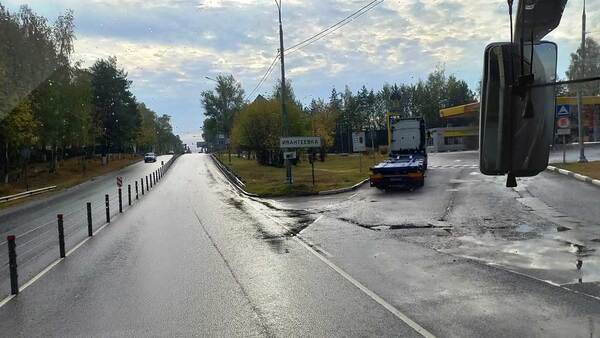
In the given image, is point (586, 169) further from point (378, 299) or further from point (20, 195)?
point (20, 195)

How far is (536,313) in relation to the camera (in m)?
6.45

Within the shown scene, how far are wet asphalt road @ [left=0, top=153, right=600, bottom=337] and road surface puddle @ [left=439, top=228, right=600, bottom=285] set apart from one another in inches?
1.7

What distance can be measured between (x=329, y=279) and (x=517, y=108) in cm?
631

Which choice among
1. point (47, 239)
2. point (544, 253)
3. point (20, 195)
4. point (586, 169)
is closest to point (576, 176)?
point (586, 169)

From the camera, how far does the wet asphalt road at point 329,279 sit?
253 inches

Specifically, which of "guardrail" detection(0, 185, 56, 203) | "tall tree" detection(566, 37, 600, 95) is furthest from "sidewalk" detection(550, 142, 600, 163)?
"guardrail" detection(0, 185, 56, 203)

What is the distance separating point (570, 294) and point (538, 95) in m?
5.26

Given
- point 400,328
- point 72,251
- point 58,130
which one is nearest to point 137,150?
point 58,130

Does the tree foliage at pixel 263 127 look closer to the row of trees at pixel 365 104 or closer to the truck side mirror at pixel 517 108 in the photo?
the row of trees at pixel 365 104

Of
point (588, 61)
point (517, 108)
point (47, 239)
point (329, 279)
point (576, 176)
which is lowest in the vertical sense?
point (47, 239)

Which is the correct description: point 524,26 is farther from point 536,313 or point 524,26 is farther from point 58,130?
point 58,130

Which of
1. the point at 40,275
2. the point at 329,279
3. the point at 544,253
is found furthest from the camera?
the point at 40,275

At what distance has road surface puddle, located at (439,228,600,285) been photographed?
8.48 m

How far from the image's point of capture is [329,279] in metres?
8.85
